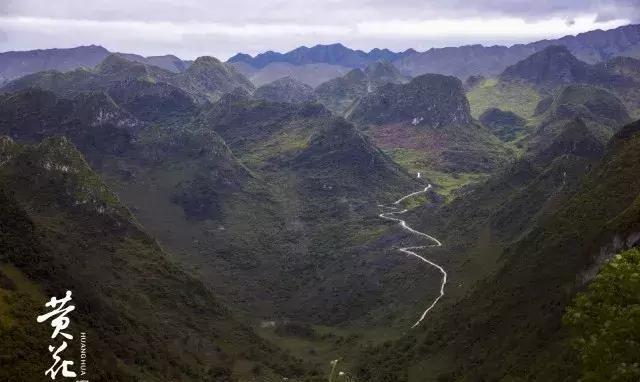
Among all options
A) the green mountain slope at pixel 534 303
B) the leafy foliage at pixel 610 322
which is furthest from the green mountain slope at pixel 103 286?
the leafy foliage at pixel 610 322

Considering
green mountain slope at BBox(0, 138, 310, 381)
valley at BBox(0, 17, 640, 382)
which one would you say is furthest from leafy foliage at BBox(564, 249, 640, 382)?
green mountain slope at BBox(0, 138, 310, 381)

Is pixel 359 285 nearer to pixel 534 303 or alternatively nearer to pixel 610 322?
pixel 534 303

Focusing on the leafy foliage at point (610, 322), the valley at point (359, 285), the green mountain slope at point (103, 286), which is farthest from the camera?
the green mountain slope at point (103, 286)

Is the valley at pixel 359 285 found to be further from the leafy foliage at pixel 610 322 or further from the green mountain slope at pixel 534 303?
the green mountain slope at pixel 534 303

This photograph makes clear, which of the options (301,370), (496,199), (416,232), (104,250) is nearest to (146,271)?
(104,250)

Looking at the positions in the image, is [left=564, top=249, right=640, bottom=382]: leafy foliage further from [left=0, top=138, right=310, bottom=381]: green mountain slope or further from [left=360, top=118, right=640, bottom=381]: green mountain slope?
[left=0, top=138, right=310, bottom=381]: green mountain slope

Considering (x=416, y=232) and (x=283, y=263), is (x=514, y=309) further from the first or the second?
(x=283, y=263)

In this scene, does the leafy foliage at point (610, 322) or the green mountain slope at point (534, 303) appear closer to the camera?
the leafy foliage at point (610, 322)

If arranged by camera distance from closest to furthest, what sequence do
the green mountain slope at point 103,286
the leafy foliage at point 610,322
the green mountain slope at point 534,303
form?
1. the leafy foliage at point 610,322
2. the green mountain slope at point 534,303
3. the green mountain slope at point 103,286

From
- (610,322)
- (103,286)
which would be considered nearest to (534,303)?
(610,322)

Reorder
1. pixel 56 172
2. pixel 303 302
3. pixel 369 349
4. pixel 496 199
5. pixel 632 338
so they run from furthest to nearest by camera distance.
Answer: pixel 496 199 → pixel 303 302 → pixel 56 172 → pixel 369 349 → pixel 632 338

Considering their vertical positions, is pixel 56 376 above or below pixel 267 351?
above
